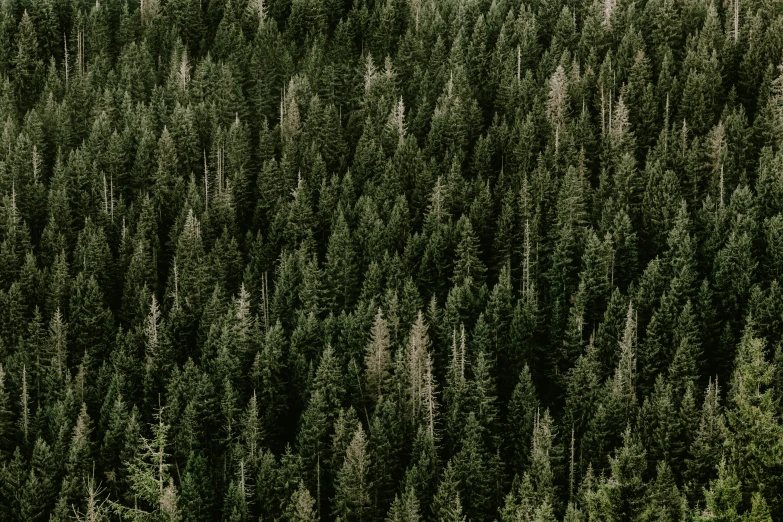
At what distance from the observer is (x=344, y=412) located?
8944cm

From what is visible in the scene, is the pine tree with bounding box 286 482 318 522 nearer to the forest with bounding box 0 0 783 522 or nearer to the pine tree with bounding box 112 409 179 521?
the forest with bounding box 0 0 783 522

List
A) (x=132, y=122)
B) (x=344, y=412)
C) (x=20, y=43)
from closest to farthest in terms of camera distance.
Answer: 1. (x=344, y=412)
2. (x=132, y=122)
3. (x=20, y=43)

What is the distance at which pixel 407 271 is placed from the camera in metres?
108

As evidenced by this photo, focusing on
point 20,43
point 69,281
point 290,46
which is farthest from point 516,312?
point 20,43

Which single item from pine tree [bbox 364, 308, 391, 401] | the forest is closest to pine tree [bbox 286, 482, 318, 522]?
the forest

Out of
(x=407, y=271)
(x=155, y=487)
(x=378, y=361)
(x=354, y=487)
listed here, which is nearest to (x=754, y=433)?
(x=354, y=487)

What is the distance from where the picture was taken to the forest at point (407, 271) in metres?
82.4

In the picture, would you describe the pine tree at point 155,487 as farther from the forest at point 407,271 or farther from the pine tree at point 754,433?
the pine tree at point 754,433

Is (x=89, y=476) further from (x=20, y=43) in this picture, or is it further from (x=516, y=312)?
(x=20, y=43)

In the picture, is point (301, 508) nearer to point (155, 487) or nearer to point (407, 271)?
point (155, 487)

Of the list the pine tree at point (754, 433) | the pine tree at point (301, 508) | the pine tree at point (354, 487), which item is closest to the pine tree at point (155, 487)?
the pine tree at point (301, 508)

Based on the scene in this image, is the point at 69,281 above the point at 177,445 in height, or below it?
above

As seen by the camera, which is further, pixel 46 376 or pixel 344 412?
pixel 46 376

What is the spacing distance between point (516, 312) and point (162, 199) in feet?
174
